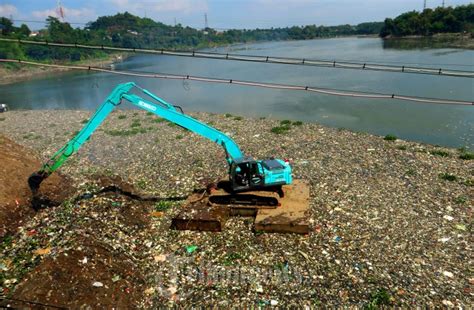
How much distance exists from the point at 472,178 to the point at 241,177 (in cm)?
910

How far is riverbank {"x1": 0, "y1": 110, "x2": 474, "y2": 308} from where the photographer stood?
6.98 metres

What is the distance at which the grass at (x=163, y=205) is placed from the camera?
10.5 metres

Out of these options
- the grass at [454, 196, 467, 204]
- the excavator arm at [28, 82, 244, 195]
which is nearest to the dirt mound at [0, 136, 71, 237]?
the excavator arm at [28, 82, 244, 195]

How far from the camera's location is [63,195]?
11195mm

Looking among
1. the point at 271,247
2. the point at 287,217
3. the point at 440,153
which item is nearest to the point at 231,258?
the point at 271,247

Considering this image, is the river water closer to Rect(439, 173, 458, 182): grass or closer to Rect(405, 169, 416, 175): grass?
Rect(439, 173, 458, 182): grass

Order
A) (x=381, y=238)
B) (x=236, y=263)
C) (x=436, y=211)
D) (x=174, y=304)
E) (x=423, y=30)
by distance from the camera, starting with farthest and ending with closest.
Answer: (x=423, y=30), (x=436, y=211), (x=381, y=238), (x=236, y=263), (x=174, y=304)

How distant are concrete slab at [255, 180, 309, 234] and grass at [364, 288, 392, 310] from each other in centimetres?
231

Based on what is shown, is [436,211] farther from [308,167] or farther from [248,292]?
[248,292]

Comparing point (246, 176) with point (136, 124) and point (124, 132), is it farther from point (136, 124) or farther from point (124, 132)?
point (136, 124)

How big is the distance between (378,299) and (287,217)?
2.95 m

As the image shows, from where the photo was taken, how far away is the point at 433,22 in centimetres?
8869

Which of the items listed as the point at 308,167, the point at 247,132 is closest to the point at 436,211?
the point at 308,167

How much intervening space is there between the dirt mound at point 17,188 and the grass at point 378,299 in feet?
29.0
